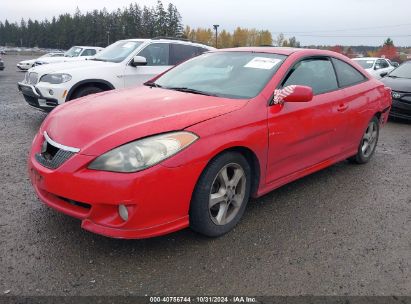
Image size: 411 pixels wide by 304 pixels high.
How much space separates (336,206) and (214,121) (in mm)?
1716

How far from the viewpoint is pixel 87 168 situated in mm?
2645

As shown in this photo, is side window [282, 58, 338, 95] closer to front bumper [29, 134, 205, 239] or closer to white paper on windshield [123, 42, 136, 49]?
front bumper [29, 134, 205, 239]

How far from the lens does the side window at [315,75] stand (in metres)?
3.91

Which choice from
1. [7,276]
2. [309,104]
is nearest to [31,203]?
[7,276]

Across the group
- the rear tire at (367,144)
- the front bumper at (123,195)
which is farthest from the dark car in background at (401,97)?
the front bumper at (123,195)

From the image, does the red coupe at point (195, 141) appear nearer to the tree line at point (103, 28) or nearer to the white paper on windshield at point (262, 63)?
the white paper on windshield at point (262, 63)

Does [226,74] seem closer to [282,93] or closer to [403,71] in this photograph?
[282,93]

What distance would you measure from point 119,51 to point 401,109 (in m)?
6.09

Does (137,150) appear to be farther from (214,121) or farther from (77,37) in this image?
(77,37)

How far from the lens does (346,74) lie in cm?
477

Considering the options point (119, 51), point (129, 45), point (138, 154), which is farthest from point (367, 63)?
point (138, 154)

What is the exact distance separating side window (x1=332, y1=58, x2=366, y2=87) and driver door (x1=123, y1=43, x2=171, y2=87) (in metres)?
3.84

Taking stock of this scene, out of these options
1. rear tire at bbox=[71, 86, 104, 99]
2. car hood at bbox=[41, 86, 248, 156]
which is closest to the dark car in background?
rear tire at bbox=[71, 86, 104, 99]

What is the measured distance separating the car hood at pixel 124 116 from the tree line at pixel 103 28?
72.8 metres
